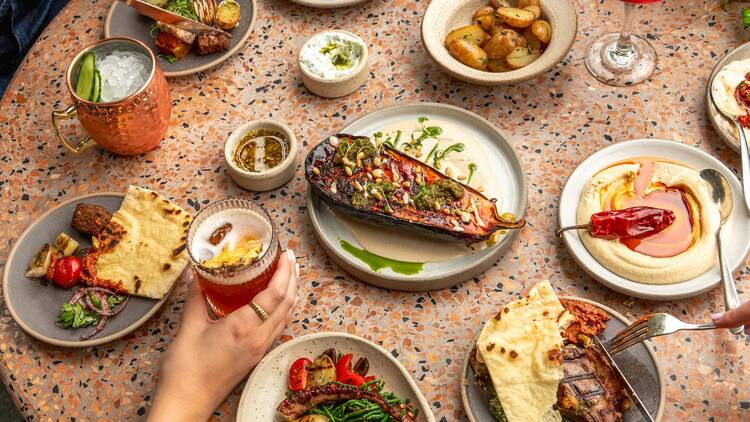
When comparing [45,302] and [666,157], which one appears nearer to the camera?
[45,302]

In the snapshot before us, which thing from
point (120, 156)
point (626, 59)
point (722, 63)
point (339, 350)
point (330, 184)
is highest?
point (722, 63)

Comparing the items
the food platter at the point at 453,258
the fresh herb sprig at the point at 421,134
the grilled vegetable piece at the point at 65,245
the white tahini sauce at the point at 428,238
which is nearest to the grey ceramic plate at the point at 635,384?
the food platter at the point at 453,258

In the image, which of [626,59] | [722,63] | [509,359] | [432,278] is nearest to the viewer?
[509,359]

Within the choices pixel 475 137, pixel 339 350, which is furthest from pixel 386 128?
pixel 339 350

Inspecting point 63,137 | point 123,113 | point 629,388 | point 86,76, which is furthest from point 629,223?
point 63,137

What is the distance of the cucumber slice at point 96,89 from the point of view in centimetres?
307

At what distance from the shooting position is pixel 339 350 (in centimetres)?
263

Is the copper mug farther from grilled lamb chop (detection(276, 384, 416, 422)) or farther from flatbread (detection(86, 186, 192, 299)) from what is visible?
grilled lamb chop (detection(276, 384, 416, 422))

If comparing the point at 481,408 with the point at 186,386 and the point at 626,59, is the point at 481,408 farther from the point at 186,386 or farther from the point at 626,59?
the point at 626,59

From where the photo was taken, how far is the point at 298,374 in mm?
2570

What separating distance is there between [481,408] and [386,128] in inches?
58.3

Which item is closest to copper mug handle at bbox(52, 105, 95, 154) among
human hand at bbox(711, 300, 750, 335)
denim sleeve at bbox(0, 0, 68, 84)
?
denim sleeve at bbox(0, 0, 68, 84)

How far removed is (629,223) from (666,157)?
0.50 metres

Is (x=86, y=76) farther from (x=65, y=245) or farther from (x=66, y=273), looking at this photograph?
(x=66, y=273)
